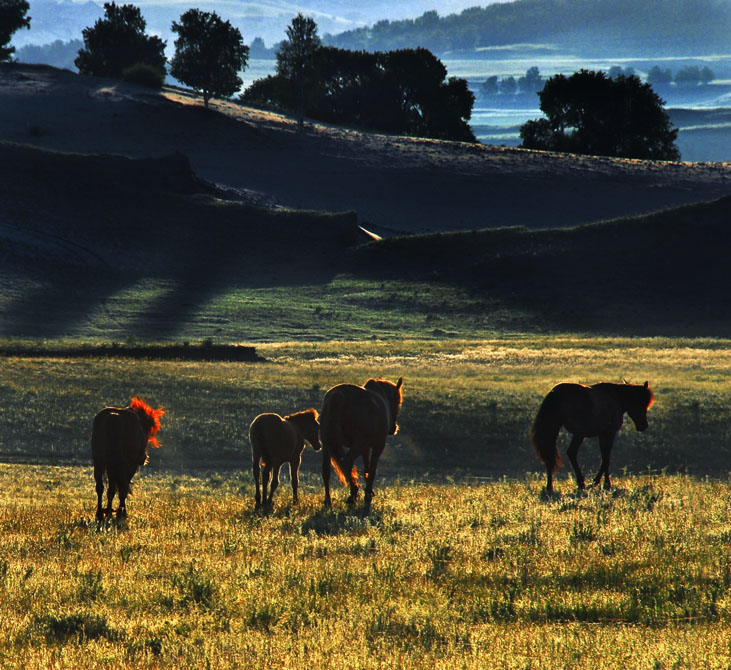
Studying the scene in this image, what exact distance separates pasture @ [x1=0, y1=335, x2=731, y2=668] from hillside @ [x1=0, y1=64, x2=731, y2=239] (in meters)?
77.6

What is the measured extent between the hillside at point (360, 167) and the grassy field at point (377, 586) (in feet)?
282

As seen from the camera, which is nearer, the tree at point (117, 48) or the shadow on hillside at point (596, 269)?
the shadow on hillside at point (596, 269)

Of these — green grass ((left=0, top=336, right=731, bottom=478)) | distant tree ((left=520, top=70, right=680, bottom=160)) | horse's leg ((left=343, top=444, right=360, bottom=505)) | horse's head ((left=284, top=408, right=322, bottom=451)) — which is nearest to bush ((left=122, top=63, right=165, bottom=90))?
distant tree ((left=520, top=70, right=680, bottom=160))

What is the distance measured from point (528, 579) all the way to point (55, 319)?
186ft

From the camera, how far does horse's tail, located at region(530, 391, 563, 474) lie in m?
16.5

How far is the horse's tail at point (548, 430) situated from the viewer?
16.5 m

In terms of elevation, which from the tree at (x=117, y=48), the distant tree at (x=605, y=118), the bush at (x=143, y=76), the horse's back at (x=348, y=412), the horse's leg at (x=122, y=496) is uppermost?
the tree at (x=117, y=48)

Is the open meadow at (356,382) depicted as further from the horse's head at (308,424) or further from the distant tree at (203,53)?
the distant tree at (203,53)

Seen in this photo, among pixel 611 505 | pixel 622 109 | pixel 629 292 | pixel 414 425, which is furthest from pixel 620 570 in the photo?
pixel 622 109

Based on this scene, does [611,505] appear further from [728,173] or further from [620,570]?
[728,173]

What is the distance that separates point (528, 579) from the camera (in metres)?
9.48

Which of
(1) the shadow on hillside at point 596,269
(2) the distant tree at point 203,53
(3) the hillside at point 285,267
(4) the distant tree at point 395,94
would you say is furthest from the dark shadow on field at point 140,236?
(4) the distant tree at point 395,94

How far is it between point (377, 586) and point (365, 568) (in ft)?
2.77

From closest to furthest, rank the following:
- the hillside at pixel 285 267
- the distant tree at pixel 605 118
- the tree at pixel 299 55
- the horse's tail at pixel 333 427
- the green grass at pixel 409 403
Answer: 1. the horse's tail at pixel 333 427
2. the green grass at pixel 409 403
3. the hillside at pixel 285 267
4. the distant tree at pixel 605 118
5. the tree at pixel 299 55
